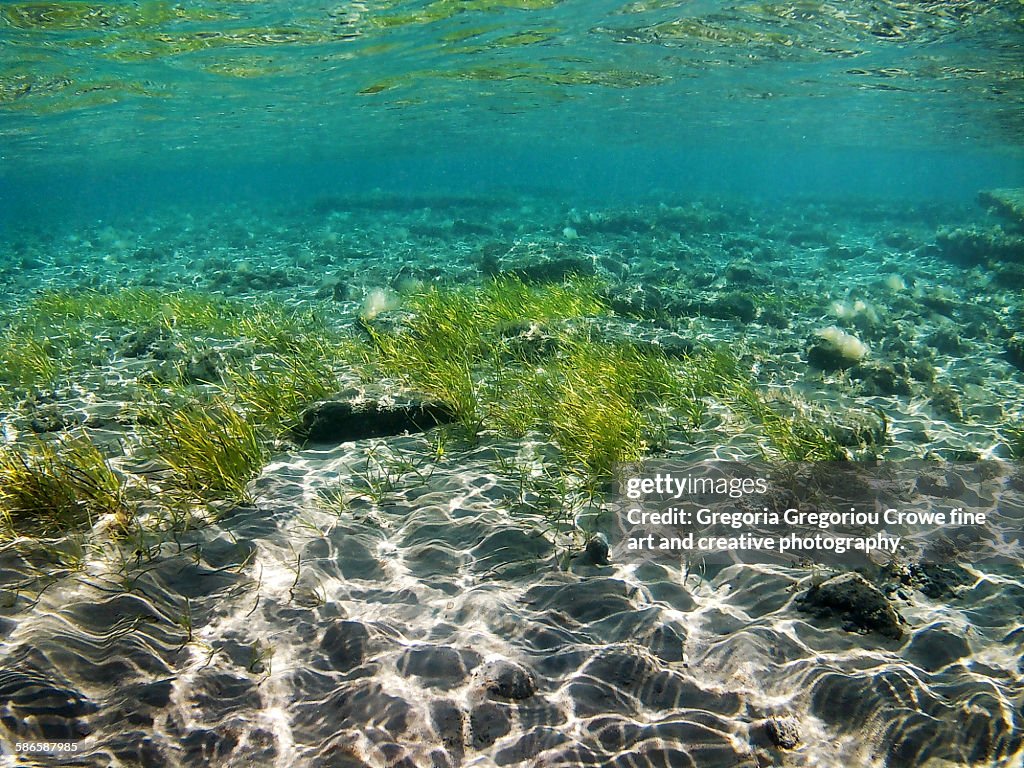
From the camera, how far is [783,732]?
10.4 feet

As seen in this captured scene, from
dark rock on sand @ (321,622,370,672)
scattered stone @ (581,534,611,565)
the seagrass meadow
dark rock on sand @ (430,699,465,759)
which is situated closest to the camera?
dark rock on sand @ (430,699,465,759)

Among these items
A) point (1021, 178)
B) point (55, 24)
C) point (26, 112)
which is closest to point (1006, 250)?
point (55, 24)

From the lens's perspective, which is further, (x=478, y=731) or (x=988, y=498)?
(x=988, y=498)

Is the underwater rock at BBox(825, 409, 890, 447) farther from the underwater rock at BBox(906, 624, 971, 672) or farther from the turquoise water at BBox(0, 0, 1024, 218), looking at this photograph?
the turquoise water at BBox(0, 0, 1024, 218)

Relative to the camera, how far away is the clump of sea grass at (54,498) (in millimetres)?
4445

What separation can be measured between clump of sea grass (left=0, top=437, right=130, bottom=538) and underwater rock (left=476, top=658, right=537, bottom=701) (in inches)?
127

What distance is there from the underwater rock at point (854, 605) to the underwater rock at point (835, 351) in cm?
686

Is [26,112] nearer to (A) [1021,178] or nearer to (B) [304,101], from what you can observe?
(B) [304,101]

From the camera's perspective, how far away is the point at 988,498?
5.87 m

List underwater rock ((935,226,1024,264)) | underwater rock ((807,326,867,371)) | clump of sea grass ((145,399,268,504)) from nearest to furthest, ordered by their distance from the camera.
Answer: clump of sea grass ((145,399,268,504)) → underwater rock ((807,326,867,371)) → underwater rock ((935,226,1024,264))

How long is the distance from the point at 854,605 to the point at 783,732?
135cm

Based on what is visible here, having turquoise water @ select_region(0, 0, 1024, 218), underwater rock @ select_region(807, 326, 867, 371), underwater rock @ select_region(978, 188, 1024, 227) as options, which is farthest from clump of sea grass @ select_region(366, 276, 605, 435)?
underwater rock @ select_region(978, 188, 1024, 227)

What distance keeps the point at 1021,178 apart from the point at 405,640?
11943cm

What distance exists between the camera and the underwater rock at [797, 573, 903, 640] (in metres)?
3.94
